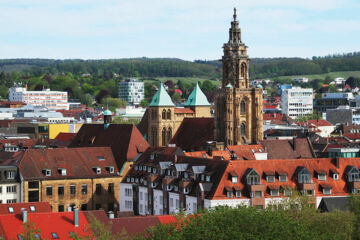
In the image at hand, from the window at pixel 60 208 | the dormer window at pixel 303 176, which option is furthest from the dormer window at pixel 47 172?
the dormer window at pixel 303 176

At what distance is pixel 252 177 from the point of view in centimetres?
9950

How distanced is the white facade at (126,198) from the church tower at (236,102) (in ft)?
110

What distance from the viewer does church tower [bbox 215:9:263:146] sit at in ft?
508

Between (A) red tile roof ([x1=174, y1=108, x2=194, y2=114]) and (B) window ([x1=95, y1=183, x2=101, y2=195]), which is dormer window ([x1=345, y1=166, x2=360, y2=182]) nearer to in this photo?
(B) window ([x1=95, y1=183, x2=101, y2=195])

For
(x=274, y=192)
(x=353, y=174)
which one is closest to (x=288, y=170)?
(x=274, y=192)

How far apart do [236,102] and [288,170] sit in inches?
2078

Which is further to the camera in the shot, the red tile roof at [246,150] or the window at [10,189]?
the red tile roof at [246,150]

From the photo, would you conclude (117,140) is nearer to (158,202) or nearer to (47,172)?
(47,172)

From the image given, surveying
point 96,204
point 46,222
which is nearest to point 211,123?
point 96,204

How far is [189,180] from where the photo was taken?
343ft

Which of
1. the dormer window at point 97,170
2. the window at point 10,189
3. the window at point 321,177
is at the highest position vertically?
the window at point 321,177

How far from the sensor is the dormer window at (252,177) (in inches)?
3910

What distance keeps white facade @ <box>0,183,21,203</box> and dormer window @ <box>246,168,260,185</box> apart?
3305 centimetres

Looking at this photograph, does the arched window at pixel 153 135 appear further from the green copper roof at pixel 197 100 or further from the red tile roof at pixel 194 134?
the green copper roof at pixel 197 100
